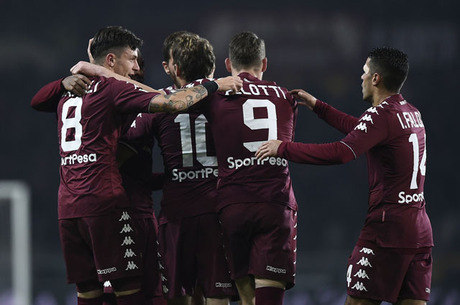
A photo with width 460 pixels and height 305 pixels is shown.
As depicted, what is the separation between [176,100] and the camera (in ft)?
11.8

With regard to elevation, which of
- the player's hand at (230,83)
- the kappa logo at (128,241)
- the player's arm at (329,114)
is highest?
the player's hand at (230,83)

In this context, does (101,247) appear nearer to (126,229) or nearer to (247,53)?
(126,229)

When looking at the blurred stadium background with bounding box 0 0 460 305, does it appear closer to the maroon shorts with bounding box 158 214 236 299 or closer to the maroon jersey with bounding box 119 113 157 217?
the maroon jersey with bounding box 119 113 157 217

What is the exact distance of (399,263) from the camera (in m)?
3.66

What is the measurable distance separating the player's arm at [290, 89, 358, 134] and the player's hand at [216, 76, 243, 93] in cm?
45

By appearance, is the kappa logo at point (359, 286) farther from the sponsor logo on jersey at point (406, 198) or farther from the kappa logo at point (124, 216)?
the kappa logo at point (124, 216)

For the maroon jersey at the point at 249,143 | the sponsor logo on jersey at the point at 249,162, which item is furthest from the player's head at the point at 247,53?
the sponsor logo on jersey at the point at 249,162

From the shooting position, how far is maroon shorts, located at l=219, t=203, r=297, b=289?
12.4 feet

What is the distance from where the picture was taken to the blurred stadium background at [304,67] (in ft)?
34.8

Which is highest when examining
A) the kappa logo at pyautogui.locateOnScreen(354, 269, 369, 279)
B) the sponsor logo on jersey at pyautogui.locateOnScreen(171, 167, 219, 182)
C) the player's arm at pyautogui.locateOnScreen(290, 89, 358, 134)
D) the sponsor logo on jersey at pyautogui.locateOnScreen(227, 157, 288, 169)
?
the player's arm at pyautogui.locateOnScreen(290, 89, 358, 134)

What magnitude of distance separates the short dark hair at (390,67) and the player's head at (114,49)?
1338 mm

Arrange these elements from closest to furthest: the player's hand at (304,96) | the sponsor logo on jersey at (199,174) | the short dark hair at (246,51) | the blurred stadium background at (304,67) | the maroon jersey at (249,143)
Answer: the maroon jersey at (249,143) → the short dark hair at (246,51) → the sponsor logo on jersey at (199,174) → the player's hand at (304,96) → the blurred stadium background at (304,67)

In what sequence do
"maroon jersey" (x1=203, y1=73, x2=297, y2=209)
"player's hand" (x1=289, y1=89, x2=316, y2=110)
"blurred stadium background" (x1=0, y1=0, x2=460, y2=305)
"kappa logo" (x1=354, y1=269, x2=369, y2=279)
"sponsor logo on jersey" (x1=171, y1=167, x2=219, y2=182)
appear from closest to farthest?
1. "kappa logo" (x1=354, y1=269, x2=369, y2=279)
2. "maroon jersey" (x1=203, y1=73, x2=297, y2=209)
3. "sponsor logo on jersey" (x1=171, y1=167, x2=219, y2=182)
4. "player's hand" (x1=289, y1=89, x2=316, y2=110)
5. "blurred stadium background" (x1=0, y1=0, x2=460, y2=305)

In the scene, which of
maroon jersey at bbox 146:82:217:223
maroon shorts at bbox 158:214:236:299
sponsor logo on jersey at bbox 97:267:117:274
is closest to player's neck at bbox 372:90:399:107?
maroon jersey at bbox 146:82:217:223
